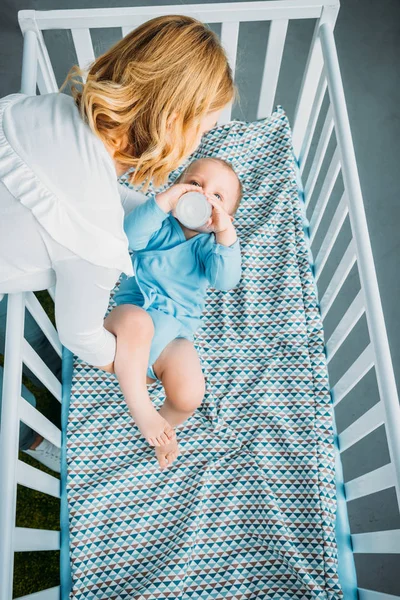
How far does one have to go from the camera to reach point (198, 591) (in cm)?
106

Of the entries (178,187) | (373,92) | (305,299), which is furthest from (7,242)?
(373,92)

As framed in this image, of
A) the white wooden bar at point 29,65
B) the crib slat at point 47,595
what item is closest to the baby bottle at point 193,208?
the white wooden bar at point 29,65

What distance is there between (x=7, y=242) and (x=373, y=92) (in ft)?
6.16

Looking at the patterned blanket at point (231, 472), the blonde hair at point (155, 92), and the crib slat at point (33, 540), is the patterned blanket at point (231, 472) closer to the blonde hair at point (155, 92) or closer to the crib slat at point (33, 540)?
the crib slat at point (33, 540)

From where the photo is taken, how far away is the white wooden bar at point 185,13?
4.18ft

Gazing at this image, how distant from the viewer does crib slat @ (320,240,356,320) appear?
47.1 inches

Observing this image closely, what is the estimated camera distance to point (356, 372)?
45.6 inches

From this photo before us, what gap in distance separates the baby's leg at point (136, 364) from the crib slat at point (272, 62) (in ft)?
2.61

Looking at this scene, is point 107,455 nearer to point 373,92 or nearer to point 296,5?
point 296,5

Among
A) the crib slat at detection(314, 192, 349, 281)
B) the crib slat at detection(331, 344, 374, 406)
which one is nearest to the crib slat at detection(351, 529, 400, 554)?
the crib slat at detection(331, 344, 374, 406)

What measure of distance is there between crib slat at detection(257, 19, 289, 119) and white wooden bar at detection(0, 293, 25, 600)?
0.93m

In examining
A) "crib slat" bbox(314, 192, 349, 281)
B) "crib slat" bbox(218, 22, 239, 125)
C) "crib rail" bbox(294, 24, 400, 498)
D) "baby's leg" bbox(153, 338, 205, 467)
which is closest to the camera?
"crib rail" bbox(294, 24, 400, 498)

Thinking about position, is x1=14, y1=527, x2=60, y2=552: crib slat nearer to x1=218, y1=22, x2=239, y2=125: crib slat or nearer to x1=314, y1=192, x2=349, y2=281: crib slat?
x1=314, y1=192, x2=349, y2=281: crib slat

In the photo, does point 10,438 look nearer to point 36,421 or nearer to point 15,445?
point 15,445
